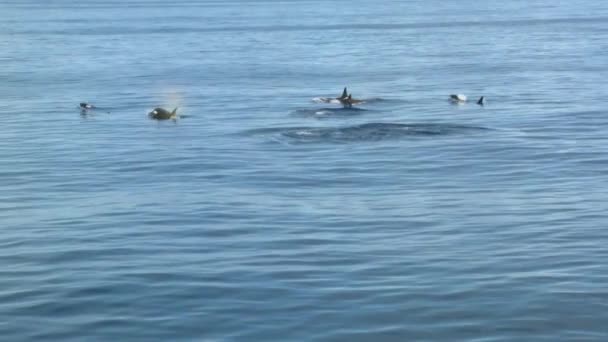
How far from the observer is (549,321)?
22484 millimetres

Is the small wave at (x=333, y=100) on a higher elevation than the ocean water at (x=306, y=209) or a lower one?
higher

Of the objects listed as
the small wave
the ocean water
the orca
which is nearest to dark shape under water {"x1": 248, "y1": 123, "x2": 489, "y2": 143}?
the ocean water

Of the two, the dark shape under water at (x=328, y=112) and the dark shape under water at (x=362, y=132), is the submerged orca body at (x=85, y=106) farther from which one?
the dark shape under water at (x=362, y=132)

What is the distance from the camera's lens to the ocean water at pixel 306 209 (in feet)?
75.3

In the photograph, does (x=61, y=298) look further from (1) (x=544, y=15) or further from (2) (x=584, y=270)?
(1) (x=544, y=15)

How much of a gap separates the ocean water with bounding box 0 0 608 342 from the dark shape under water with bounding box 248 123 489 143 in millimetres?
150

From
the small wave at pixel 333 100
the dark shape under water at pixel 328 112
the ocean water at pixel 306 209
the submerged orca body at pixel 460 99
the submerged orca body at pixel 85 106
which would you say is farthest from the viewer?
the submerged orca body at pixel 85 106

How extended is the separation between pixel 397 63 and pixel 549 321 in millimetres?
68814

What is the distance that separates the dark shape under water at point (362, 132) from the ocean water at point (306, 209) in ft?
0.49

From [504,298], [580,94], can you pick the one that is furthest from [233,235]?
[580,94]

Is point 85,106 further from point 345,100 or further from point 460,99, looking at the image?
point 460,99

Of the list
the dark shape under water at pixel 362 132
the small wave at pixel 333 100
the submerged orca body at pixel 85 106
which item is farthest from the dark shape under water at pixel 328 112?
the submerged orca body at pixel 85 106

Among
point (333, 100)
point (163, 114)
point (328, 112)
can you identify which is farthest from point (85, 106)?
point (328, 112)

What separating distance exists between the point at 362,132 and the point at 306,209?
615 inches
